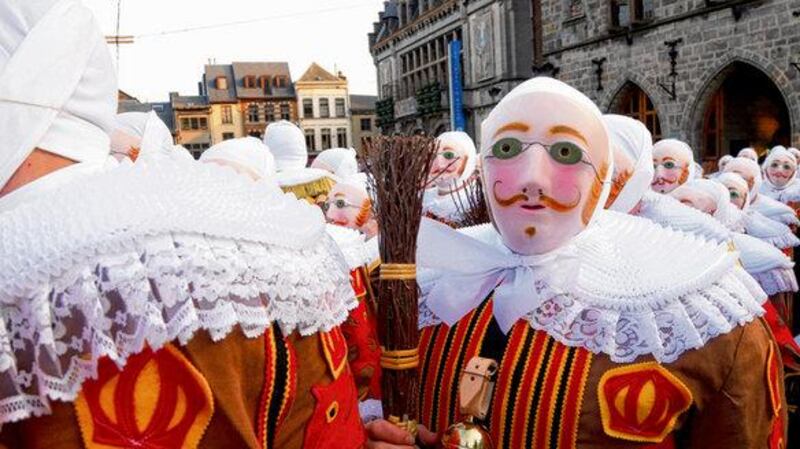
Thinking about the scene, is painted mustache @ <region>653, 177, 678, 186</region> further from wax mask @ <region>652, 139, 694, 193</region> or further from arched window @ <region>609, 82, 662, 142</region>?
arched window @ <region>609, 82, 662, 142</region>

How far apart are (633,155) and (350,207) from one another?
1.95m

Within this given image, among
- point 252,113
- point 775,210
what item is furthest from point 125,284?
point 252,113

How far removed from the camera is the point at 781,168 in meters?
8.42

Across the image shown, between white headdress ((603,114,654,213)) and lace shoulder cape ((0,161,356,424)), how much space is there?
8.07 ft

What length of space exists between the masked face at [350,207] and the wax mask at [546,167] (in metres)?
2.57

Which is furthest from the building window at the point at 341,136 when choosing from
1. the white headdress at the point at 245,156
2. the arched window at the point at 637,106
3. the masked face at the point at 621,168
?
the masked face at the point at 621,168

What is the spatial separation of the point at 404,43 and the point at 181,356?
31.5 meters

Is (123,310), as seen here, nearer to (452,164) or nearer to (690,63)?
(452,164)

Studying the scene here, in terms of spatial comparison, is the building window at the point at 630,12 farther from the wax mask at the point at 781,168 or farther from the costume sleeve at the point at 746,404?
the costume sleeve at the point at 746,404

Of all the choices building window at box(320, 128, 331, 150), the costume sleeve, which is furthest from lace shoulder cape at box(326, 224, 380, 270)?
building window at box(320, 128, 331, 150)

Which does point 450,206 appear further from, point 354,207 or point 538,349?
point 538,349

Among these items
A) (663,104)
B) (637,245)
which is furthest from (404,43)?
(637,245)

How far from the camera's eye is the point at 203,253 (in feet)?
3.49

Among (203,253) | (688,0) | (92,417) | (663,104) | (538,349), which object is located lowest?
(538,349)
